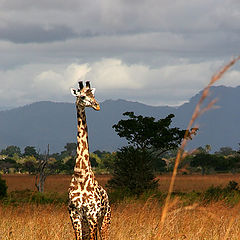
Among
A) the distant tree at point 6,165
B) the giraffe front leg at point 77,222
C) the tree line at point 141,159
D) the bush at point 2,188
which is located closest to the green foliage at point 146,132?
the tree line at point 141,159

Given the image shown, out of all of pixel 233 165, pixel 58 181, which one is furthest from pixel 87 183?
pixel 233 165

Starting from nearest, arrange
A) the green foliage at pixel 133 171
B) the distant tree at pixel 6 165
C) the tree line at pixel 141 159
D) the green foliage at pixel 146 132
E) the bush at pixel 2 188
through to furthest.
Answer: the bush at pixel 2 188 → the green foliage at pixel 133 171 → the tree line at pixel 141 159 → the green foliage at pixel 146 132 → the distant tree at pixel 6 165

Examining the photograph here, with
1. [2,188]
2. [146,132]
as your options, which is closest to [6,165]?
[146,132]

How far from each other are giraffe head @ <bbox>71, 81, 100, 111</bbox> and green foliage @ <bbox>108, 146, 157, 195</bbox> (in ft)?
67.4

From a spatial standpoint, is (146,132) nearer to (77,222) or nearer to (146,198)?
(146,198)

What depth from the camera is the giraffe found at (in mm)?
6957

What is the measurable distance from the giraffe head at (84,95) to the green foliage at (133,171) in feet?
67.4

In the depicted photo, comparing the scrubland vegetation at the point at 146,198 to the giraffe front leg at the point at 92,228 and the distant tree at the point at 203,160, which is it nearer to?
the distant tree at the point at 203,160

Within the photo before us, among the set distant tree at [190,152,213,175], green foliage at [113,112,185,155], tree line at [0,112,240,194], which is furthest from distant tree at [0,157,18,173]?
green foliage at [113,112,185,155]

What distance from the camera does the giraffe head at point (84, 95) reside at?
6.89 metres

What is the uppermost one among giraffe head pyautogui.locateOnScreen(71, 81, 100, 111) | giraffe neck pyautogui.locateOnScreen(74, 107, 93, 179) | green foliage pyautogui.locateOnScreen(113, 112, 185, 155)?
green foliage pyautogui.locateOnScreen(113, 112, 185, 155)

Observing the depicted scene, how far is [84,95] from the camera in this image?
7000 millimetres

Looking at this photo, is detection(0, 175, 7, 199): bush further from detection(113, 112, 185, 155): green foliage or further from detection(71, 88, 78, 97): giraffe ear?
detection(113, 112, 185, 155): green foliage

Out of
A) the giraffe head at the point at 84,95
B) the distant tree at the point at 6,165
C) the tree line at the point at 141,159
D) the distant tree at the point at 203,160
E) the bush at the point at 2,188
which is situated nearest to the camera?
the giraffe head at the point at 84,95
